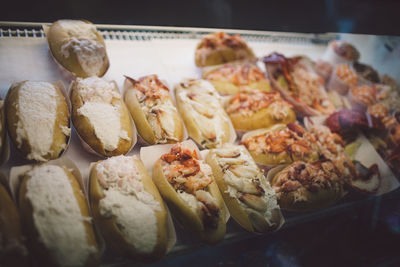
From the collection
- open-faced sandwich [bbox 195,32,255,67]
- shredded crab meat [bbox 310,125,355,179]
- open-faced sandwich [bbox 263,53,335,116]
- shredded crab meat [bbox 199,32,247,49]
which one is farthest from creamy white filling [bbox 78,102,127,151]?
open-faced sandwich [bbox 263,53,335,116]

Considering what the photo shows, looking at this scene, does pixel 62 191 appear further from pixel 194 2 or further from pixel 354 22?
pixel 354 22

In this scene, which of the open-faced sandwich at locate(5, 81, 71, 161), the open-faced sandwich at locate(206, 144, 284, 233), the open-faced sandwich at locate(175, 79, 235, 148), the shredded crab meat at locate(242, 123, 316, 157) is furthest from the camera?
the shredded crab meat at locate(242, 123, 316, 157)

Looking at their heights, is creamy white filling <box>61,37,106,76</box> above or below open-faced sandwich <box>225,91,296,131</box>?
above

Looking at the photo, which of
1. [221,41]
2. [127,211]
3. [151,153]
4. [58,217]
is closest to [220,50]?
[221,41]

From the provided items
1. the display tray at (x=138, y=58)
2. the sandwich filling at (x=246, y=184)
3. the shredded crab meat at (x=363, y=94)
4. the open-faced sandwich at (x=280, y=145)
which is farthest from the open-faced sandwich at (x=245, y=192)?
the shredded crab meat at (x=363, y=94)

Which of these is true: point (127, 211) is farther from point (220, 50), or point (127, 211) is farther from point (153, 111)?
point (220, 50)

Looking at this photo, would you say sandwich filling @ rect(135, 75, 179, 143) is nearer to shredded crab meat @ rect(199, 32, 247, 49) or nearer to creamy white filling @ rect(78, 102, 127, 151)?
creamy white filling @ rect(78, 102, 127, 151)
